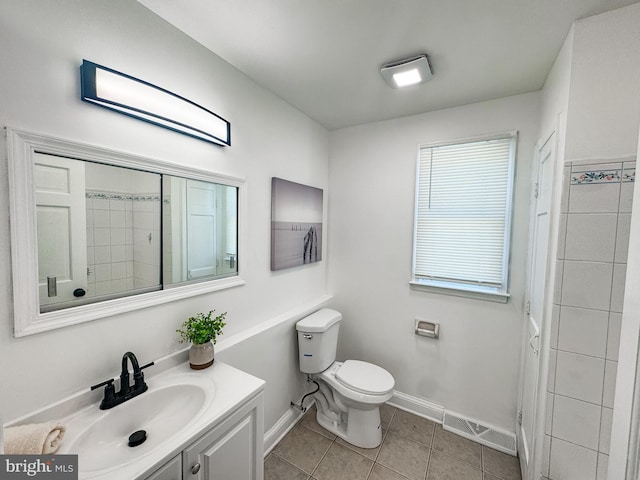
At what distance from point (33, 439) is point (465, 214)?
2.44 metres

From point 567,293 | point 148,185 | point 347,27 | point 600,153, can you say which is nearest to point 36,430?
point 148,185

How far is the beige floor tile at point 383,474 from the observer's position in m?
1.61

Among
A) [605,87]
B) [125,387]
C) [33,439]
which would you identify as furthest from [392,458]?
[605,87]

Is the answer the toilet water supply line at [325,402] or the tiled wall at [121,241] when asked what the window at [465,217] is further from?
the tiled wall at [121,241]

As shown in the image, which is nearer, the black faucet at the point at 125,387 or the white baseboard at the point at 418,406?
the black faucet at the point at 125,387

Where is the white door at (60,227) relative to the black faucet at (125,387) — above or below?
above

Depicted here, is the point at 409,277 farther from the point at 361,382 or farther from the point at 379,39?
the point at 379,39

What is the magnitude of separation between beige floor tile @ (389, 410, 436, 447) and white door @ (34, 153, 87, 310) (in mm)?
2231

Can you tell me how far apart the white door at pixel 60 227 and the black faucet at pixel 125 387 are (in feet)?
1.09

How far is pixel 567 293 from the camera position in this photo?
1188 millimetres

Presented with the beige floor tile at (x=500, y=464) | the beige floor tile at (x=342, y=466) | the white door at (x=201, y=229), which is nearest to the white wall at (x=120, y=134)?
the white door at (x=201, y=229)

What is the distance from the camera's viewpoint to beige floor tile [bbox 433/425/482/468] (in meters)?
1.75

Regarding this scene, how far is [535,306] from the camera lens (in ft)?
5.04

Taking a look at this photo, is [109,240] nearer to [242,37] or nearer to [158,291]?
[158,291]
